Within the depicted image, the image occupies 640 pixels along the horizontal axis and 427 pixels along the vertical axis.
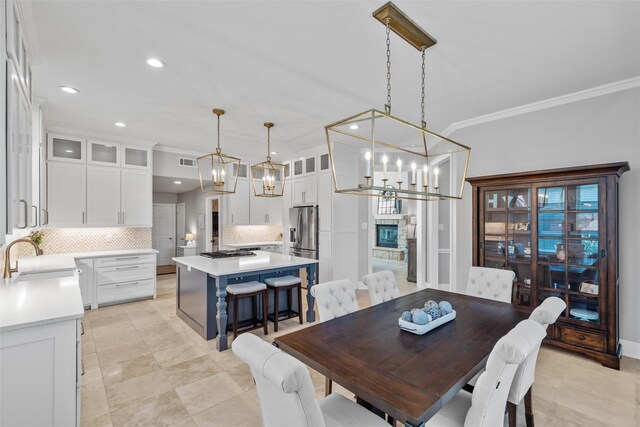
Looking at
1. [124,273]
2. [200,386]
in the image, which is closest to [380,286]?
[200,386]

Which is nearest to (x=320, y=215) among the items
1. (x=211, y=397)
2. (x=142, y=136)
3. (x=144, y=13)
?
(x=142, y=136)

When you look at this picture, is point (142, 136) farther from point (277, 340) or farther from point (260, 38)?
point (277, 340)

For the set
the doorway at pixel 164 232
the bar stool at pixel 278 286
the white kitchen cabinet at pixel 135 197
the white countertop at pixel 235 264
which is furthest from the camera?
the doorway at pixel 164 232

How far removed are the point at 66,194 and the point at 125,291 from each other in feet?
5.74

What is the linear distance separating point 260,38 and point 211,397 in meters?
2.86

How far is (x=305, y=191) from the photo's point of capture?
6090mm

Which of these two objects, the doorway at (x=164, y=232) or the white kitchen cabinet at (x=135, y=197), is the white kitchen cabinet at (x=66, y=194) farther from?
the doorway at (x=164, y=232)

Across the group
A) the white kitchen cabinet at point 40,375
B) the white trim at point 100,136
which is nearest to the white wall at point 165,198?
the white trim at point 100,136

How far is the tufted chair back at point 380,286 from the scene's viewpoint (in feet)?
8.84

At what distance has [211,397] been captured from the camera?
242cm

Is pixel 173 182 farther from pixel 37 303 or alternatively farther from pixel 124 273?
pixel 37 303

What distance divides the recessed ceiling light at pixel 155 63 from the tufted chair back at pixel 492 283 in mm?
3581

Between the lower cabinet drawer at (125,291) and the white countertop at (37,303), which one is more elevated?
the white countertop at (37,303)

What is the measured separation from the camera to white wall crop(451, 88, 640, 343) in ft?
9.89
